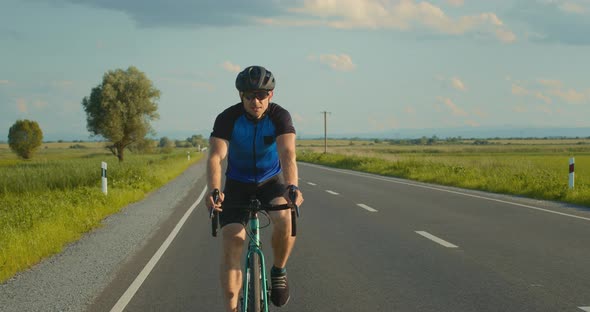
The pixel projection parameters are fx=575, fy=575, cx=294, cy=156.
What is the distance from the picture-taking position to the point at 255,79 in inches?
148

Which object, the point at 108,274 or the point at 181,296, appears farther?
the point at 108,274

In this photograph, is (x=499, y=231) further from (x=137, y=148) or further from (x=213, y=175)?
(x=137, y=148)

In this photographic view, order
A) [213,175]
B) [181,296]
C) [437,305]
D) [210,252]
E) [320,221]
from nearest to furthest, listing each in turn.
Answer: [213,175] → [437,305] → [181,296] → [210,252] → [320,221]

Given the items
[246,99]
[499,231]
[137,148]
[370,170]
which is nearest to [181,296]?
[246,99]

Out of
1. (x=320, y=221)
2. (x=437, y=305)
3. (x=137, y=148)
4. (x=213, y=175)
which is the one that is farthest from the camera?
(x=137, y=148)

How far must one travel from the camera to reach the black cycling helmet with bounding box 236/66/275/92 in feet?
12.2

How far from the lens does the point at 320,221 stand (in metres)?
10.9

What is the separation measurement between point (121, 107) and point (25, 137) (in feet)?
146

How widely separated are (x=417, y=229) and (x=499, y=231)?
1.33 metres

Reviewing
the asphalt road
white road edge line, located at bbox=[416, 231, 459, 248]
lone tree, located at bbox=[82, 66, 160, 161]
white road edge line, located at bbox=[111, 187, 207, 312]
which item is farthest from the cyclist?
lone tree, located at bbox=[82, 66, 160, 161]

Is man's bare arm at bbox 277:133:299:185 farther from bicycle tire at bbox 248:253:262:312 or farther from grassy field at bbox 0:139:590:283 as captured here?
grassy field at bbox 0:139:590:283

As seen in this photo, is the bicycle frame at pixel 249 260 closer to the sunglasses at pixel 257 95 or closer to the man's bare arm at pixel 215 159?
the man's bare arm at pixel 215 159

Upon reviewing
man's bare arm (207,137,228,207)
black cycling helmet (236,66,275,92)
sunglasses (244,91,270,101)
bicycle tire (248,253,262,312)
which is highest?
black cycling helmet (236,66,275,92)

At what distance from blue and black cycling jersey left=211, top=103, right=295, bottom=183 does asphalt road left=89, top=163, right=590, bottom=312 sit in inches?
64.8
